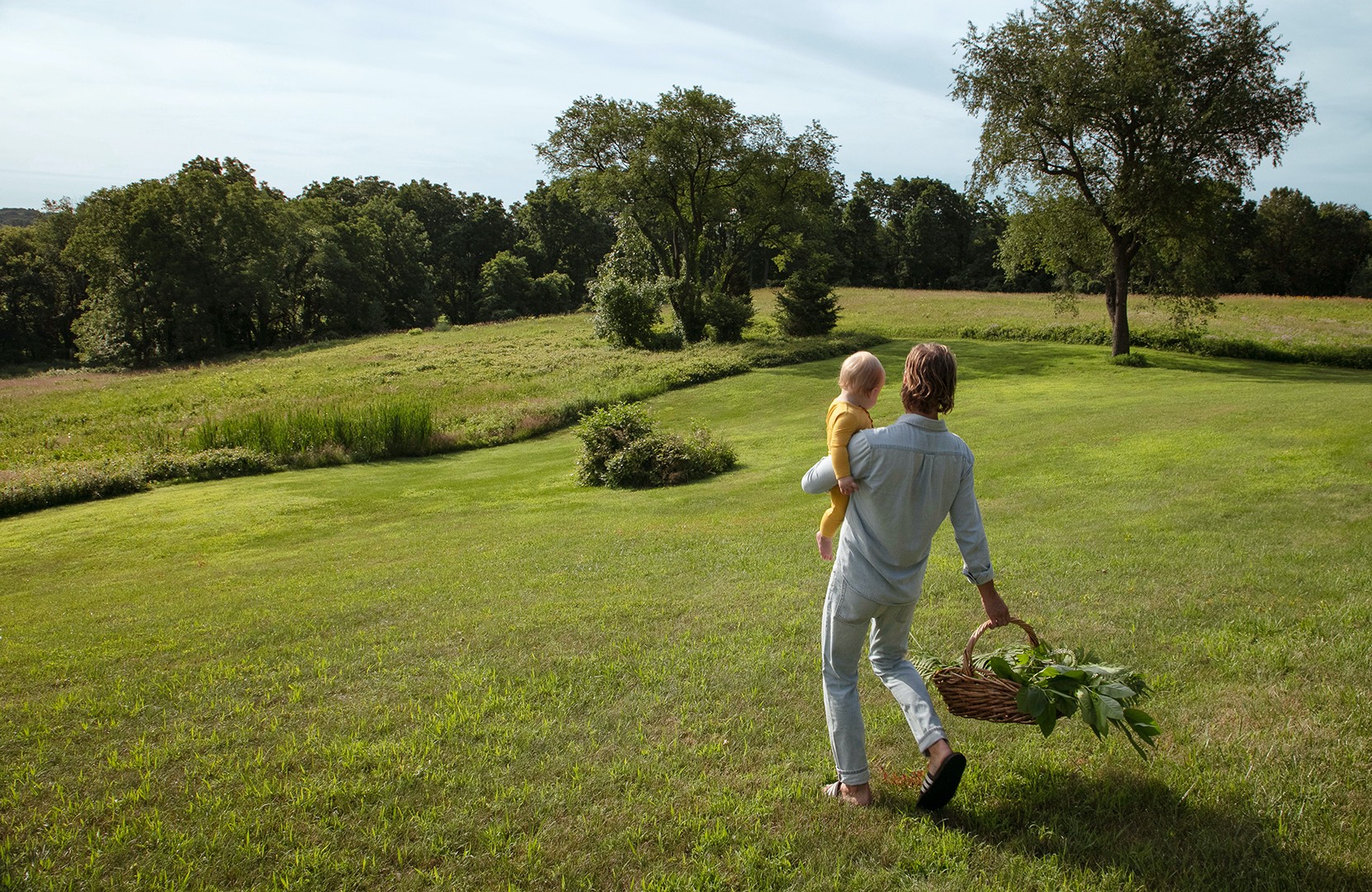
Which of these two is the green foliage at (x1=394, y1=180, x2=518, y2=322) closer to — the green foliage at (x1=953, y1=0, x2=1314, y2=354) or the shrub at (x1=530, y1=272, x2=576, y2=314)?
the shrub at (x1=530, y1=272, x2=576, y2=314)

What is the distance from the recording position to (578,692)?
566cm

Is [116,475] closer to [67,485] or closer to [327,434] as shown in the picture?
[67,485]

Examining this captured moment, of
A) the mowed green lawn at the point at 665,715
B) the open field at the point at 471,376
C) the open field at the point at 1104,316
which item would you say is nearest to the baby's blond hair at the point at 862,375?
the mowed green lawn at the point at 665,715

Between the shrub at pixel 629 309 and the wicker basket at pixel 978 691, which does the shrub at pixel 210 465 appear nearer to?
the wicker basket at pixel 978 691

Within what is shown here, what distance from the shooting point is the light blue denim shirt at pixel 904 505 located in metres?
3.64

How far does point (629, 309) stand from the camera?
48.9m

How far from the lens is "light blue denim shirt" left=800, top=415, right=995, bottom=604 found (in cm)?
364

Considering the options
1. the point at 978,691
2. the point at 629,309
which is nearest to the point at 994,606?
the point at 978,691

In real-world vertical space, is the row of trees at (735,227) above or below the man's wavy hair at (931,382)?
above

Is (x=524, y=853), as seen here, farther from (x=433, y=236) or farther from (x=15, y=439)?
(x=433, y=236)

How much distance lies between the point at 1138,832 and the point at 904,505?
1.92 meters

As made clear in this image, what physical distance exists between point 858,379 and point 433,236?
321 ft

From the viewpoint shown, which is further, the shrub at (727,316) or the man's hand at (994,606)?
the shrub at (727,316)

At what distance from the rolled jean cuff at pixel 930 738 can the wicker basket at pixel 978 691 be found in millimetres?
275
